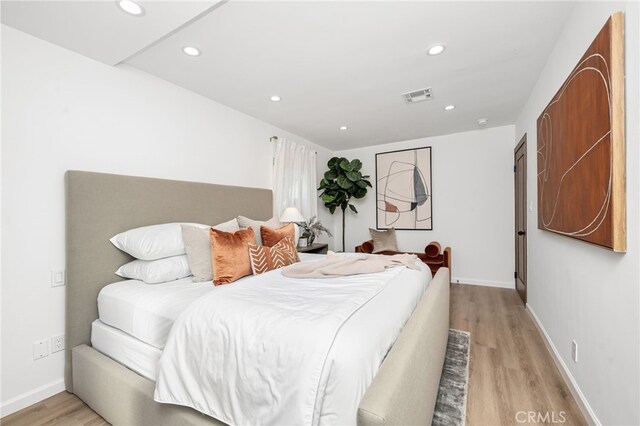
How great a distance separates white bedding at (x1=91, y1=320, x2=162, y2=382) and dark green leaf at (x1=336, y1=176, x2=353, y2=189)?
12.2 feet

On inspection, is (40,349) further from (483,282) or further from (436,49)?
(483,282)

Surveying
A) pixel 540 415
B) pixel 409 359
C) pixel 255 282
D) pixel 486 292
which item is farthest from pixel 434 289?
pixel 486 292

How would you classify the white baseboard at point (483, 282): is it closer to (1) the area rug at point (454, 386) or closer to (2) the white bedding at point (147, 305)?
(1) the area rug at point (454, 386)

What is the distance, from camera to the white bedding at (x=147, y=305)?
63.2 inches

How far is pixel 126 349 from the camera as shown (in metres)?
1.71

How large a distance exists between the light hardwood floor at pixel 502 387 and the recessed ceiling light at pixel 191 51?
8.36ft

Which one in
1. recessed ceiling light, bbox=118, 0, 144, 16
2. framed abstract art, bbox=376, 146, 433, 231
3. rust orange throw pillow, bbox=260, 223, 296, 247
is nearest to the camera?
recessed ceiling light, bbox=118, 0, 144, 16

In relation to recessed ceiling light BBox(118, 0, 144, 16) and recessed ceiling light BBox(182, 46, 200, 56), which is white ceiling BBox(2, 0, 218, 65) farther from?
recessed ceiling light BBox(182, 46, 200, 56)

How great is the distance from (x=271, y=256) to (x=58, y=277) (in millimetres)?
1446

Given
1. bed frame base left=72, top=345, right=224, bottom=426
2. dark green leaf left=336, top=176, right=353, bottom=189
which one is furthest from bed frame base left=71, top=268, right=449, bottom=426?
dark green leaf left=336, top=176, right=353, bottom=189

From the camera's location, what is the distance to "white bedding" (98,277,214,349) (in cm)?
161

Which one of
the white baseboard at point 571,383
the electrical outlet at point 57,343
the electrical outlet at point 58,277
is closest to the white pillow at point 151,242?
the electrical outlet at point 58,277

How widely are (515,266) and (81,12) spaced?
5.31 metres

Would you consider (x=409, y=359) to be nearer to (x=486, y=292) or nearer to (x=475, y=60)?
(x=475, y=60)
